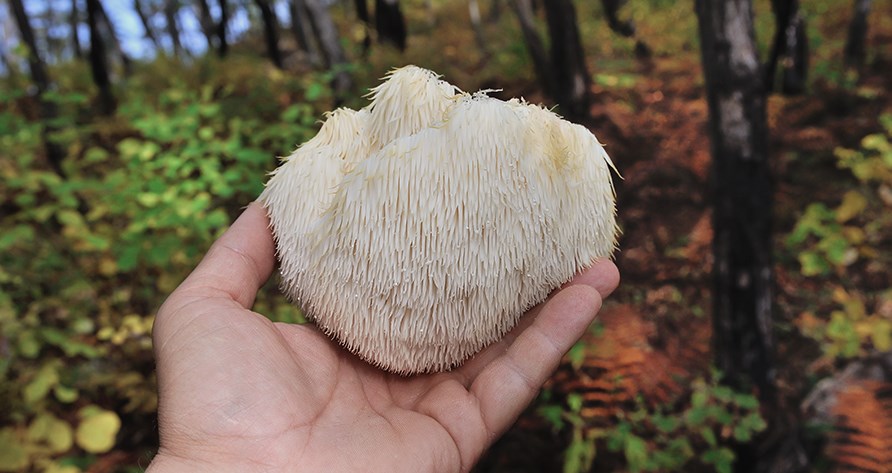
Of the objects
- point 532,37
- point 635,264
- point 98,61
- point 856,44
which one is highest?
point 98,61

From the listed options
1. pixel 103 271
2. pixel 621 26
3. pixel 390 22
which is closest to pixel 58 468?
pixel 103 271

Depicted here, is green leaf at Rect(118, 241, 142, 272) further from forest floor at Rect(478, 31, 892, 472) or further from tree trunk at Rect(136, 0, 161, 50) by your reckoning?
tree trunk at Rect(136, 0, 161, 50)

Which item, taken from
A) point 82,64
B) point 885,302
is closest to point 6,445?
point 885,302

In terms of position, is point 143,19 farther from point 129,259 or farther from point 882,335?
point 882,335

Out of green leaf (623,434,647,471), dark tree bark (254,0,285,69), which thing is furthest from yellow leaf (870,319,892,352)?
dark tree bark (254,0,285,69)

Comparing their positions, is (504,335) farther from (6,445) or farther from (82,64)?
(82,64)

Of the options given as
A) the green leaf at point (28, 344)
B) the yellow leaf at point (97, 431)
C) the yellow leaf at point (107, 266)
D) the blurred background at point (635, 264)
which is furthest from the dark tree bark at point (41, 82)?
the yellow leaf at point (97, 431)
